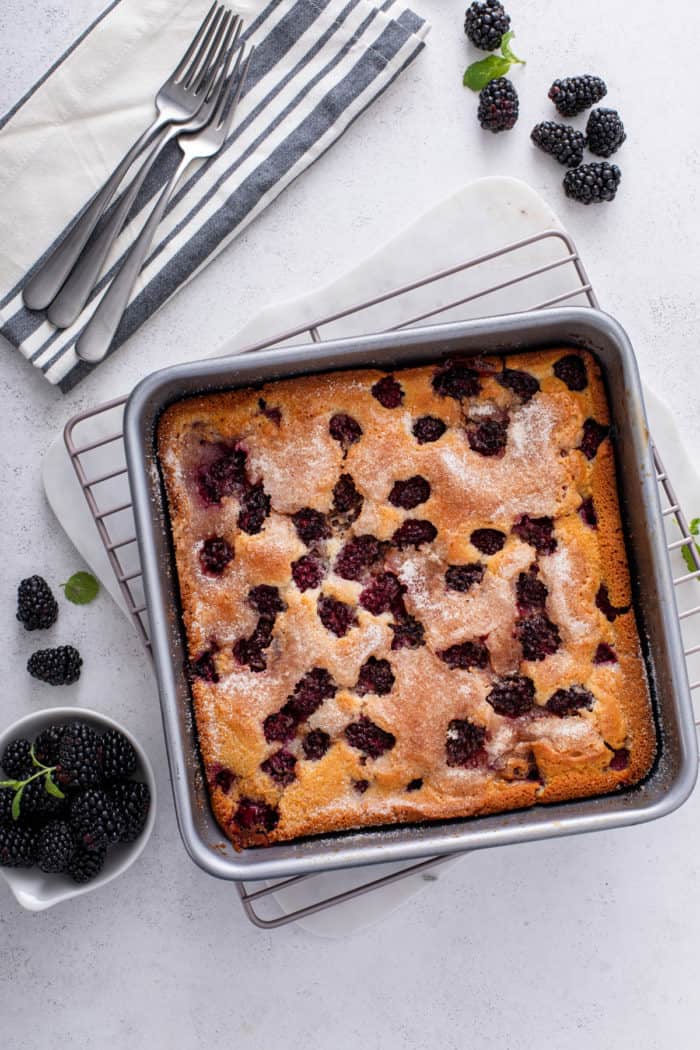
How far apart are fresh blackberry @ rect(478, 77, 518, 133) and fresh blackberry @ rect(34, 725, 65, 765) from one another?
1766mm

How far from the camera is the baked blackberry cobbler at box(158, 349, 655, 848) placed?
77.1 inches

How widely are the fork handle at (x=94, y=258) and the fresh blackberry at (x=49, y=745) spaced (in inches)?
37.8

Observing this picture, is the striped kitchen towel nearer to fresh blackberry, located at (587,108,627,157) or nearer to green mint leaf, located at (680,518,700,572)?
fresh blackberry, located at (587,108,627,157)

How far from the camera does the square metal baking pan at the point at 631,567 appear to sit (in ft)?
6.12

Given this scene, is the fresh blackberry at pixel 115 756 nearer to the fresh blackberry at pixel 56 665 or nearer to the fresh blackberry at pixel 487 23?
the fresh blackberry at pixel 56 665

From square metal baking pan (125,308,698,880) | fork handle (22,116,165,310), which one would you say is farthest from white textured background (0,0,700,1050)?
square metal baking pan (125,308,698,880)

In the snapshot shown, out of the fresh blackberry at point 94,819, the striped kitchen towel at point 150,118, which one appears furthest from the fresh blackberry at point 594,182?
the fresh blackberry at point 94,819

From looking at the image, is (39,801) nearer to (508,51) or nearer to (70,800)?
(70,800)

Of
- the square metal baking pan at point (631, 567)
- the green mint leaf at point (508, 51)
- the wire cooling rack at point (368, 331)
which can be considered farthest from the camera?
the green mint leaf at point (508, 51)

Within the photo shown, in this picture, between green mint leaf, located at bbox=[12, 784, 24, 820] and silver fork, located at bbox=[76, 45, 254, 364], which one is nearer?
green mint leaf, located at bbox=[12, 784, 24, 820]

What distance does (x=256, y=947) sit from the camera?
7.73 ft

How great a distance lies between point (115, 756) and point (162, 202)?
1.31 meters

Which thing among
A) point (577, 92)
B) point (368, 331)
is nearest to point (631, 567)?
point (368, 331)

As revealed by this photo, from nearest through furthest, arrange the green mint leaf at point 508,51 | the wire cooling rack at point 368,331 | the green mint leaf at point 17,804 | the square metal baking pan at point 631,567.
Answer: the square metal baking pan at point 631,567, the green mint leaf at point 17,804, the wire cooling rack at point 368,331, the green mint leaf at point 508,51
